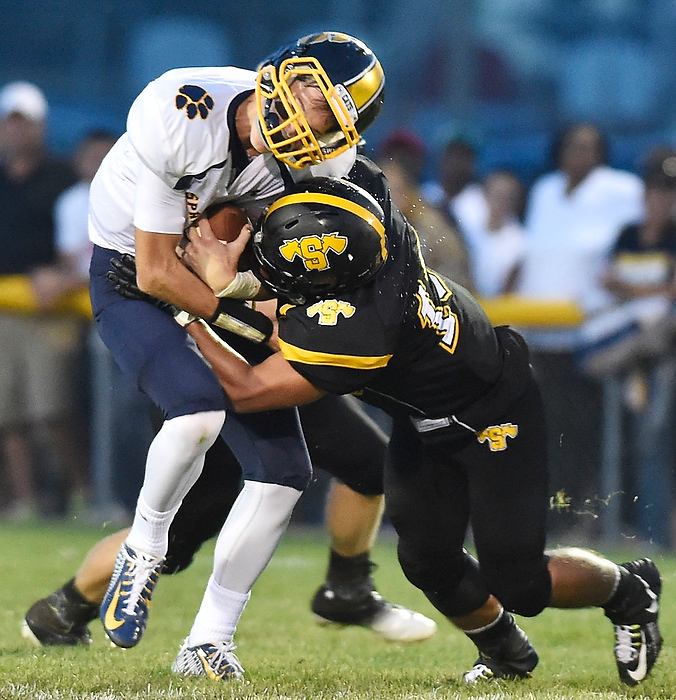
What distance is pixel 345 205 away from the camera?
404 cm

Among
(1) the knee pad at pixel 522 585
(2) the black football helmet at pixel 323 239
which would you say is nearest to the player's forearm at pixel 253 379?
(2) the black football helmet at pixel 323 239

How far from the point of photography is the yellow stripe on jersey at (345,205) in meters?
4.03

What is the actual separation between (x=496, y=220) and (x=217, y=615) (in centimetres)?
520

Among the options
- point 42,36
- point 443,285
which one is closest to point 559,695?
point 443,285

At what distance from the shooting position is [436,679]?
4742mm

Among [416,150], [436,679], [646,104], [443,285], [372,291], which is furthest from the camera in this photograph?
[646,104]

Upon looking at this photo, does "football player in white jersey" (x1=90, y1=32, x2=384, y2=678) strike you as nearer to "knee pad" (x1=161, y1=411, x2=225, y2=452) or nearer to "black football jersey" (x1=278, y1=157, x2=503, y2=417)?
"knee pad" (x1=161, y1=411, x2=225, y2=452)

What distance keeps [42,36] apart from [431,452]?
29.1ft

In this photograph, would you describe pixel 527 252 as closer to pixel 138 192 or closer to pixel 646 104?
pixel 646 104

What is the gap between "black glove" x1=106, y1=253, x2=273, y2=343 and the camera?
4.41m

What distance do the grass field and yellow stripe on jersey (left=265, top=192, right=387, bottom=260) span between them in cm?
140

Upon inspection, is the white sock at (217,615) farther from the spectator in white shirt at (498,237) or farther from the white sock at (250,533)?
the spectator in white shirt at (498,237)

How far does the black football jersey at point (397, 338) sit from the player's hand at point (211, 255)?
227mm

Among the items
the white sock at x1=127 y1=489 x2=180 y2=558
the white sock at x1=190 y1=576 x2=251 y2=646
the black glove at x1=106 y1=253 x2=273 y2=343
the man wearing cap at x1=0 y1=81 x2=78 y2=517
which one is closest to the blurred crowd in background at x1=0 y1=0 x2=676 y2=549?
the man wearing cap at x1=0 y1=81 x2=78 y2=517
